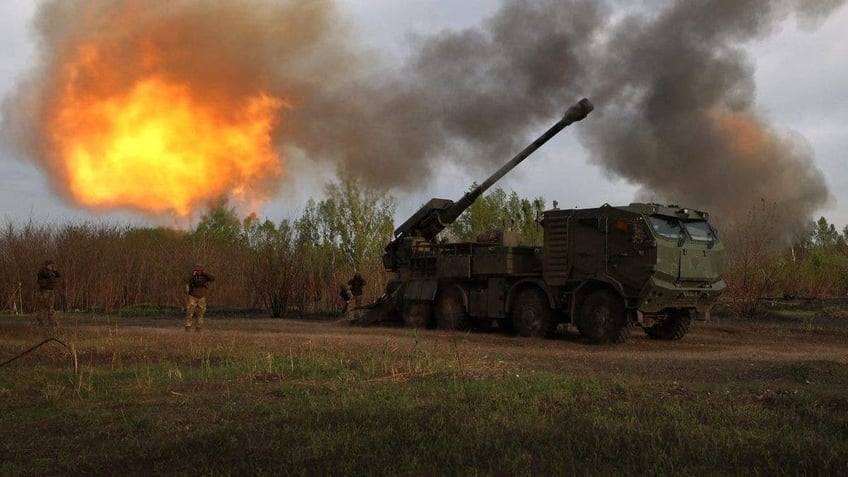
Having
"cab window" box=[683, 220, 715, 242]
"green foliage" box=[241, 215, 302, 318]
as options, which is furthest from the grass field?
"green foliage" box=[241, 215, 302, 318]

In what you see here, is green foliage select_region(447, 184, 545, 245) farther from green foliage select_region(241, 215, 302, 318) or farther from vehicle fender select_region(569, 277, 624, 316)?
vehicle fender select_region(569, 277, 624, 316)

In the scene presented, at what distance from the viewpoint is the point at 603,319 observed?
1586 centimetres

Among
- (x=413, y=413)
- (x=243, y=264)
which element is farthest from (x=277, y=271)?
(x=413, y=413)

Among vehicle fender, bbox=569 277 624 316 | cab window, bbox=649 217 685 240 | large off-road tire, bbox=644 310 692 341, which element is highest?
cab window, bbox=649 217 685 240

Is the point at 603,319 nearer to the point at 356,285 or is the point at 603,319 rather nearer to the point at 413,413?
the point at 413,413

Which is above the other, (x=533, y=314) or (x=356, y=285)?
(x=356, y=285)

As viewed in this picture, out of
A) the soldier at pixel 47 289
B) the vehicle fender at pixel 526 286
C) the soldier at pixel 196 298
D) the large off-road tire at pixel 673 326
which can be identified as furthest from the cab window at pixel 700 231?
the soldier at pixel 47 289

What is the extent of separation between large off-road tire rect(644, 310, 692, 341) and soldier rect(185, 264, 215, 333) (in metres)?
10.3

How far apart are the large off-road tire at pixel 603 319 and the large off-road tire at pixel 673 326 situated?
173 cm

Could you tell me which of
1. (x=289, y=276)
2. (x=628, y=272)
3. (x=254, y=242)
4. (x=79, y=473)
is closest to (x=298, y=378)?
(x=79, y=473)

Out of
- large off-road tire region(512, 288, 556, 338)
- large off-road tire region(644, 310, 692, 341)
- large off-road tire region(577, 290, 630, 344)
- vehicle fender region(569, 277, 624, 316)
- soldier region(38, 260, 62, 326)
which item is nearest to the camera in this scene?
large off-road tire region(577, 290, 630, 344)

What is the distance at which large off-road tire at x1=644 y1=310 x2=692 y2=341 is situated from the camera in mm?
16875

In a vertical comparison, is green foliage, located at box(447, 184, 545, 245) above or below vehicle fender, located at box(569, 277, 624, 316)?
above

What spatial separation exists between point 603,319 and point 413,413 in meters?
9.54
